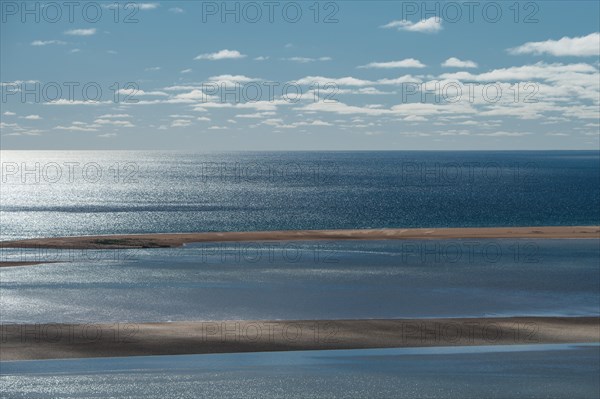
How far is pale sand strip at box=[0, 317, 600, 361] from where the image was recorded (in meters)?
28.1

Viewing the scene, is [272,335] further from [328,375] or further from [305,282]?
[305,282]

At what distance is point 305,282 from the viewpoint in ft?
146

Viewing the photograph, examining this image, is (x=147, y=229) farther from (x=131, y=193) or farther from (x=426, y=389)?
(x=131, y=193)

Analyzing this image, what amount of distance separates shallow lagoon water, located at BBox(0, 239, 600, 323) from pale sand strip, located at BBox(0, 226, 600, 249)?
3208mm

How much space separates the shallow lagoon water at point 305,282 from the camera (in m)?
35.4

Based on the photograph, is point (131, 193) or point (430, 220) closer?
point (430, 220)

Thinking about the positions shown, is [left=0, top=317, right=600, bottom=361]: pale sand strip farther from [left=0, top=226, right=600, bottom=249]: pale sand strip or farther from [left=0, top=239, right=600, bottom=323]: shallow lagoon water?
[left=0, top=226, right=600, bottom=249]: pale sand strip

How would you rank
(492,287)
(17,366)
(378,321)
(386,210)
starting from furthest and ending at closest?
(386,210) < (492,287) < (378,321) < (17,366)

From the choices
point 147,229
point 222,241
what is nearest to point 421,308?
point 222,241

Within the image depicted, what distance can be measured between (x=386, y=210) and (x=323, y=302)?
226 feet

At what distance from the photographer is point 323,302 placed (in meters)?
37.9

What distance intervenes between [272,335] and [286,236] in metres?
40.5

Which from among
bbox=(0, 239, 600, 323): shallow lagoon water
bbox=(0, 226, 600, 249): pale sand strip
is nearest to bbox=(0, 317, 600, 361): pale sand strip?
bbox=(0, 239, 600, 323): shallow lagoon water

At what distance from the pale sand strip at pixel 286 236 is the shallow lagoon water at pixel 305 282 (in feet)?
10.5
